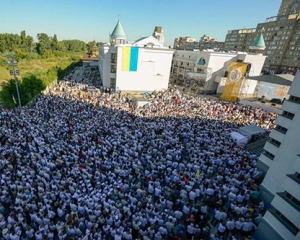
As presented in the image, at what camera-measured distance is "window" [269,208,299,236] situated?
6414 millimetres

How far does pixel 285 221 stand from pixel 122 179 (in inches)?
270

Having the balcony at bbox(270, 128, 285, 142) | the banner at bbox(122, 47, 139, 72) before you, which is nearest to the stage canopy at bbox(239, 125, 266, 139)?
the balcony at bbox(270, 128, 285, 142)

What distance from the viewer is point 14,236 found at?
250 inches

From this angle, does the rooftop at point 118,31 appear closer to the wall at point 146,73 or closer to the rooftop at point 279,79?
the wall at point 146,73

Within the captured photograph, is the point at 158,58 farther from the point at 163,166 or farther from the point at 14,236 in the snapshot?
the point at 14,236

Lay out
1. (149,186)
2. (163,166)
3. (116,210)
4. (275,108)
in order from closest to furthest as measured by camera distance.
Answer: (116,210) → (149,186) → (163,166) → (275,108)

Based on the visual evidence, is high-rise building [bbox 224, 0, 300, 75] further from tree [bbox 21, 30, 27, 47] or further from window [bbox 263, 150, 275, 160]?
tree [bbox 21, 30, 27, 47]

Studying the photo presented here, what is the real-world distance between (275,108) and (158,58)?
17.7 m

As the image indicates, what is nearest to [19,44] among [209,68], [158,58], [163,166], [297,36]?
[158,58]

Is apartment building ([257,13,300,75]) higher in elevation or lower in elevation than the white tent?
higher

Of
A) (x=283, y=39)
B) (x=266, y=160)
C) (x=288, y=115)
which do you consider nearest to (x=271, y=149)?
A: (x=266, y=160)

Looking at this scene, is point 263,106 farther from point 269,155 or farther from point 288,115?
point 288,115

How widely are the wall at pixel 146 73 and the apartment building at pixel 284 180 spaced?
21.5 meters

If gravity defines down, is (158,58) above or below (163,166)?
above
